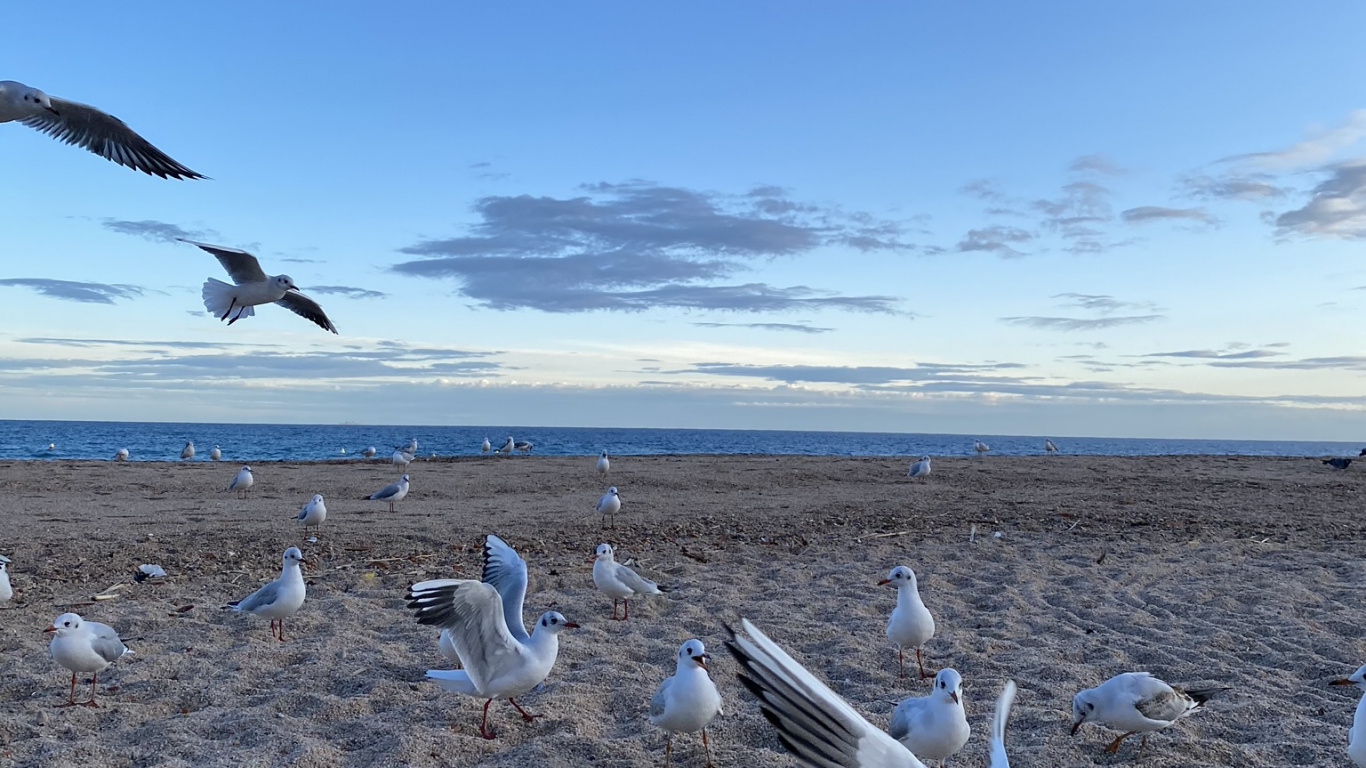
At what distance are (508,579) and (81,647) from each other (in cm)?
232

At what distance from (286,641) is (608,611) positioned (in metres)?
2.33

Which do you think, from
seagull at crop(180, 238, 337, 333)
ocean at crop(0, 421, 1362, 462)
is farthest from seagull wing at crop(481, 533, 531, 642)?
ocean at crop(0, 421, 1362, 462)

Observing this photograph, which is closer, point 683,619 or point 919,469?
point 683,619

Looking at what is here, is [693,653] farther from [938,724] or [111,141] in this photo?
[111,141]

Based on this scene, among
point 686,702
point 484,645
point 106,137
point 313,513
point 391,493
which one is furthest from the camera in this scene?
point 391,493

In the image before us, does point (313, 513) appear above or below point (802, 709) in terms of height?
below

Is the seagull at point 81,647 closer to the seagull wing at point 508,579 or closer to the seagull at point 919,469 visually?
the seagull wing at point 508,579

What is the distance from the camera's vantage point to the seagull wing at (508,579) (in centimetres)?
554

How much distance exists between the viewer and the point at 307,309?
1099 centimetres

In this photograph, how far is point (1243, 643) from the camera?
626 centimetres

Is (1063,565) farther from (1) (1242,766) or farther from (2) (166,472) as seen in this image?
(2) (166,472)

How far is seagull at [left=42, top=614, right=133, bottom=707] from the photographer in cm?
516

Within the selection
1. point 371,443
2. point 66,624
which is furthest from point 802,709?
point 371,443

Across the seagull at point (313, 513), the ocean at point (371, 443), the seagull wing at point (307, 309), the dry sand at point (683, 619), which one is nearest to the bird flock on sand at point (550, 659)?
the dry sand at point (683, 619)
